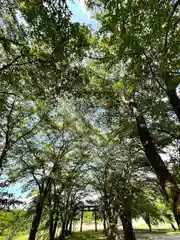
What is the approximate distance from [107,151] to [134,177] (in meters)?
1.90

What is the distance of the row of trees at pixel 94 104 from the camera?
100 inches

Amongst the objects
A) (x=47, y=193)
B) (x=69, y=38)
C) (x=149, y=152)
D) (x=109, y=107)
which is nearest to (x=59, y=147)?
(x=47, y=193)

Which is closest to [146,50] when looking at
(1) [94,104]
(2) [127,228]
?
(1) [94,104]

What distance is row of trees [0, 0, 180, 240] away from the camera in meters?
2.55

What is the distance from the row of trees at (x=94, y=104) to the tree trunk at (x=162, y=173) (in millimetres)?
21

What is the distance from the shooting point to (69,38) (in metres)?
2.90

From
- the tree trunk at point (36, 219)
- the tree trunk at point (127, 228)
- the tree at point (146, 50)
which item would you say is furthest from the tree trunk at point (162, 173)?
the tree trunk at point (36, 219)

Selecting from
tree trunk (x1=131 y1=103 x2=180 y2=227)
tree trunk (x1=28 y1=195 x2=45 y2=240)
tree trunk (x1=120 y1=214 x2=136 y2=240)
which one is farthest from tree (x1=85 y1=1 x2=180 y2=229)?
tree trunk (x1=28 y1=195 x2=45 y2=240)

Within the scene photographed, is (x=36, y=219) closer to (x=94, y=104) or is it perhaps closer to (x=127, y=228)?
(x=127, y=228)

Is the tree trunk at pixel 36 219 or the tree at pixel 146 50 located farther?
the tree trunk at pixel 36 219

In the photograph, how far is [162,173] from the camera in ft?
11.9

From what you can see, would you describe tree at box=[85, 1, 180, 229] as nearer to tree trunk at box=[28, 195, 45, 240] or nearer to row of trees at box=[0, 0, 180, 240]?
row of trees at box=[0, 0, 180, 240]

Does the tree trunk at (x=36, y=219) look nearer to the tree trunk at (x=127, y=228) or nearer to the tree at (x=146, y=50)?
the tree trunk at (x=127, y=228)

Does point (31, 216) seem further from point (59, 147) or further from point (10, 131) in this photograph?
point (10, 131)
